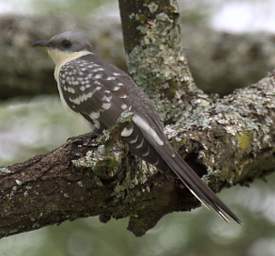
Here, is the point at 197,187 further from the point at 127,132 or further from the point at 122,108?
the point at 122,108

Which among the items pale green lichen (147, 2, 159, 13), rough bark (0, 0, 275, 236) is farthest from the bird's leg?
pale green lichen (147, 2, 159, 13)

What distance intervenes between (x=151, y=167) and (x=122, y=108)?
36 cm

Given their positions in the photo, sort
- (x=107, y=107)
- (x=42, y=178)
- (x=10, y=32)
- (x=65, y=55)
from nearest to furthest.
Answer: (x=42, y=178), (x=107, y=107), (x=65, y=55), (x=10, y=32)

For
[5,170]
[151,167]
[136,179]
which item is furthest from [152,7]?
[5,170]

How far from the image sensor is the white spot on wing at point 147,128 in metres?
3.29

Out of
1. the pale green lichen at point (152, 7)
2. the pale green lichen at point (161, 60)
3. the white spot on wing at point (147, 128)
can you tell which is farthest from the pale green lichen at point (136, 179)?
the pale green lichen at point (152, 7)

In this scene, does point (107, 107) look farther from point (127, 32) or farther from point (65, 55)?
point (65, 55)

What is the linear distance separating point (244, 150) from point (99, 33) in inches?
80.0

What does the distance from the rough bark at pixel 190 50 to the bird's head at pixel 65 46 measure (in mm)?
598

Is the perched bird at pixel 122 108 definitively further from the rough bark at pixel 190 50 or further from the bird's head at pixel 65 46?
the rough bark at pixel 190 50

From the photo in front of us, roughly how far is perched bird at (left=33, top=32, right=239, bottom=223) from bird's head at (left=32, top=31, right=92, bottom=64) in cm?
1

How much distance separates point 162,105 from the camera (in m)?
3.96

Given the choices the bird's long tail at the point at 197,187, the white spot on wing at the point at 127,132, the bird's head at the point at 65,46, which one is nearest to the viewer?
the white spot on wing at the point at 127,132

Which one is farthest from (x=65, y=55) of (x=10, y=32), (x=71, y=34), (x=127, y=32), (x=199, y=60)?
(x=199, y=60)
